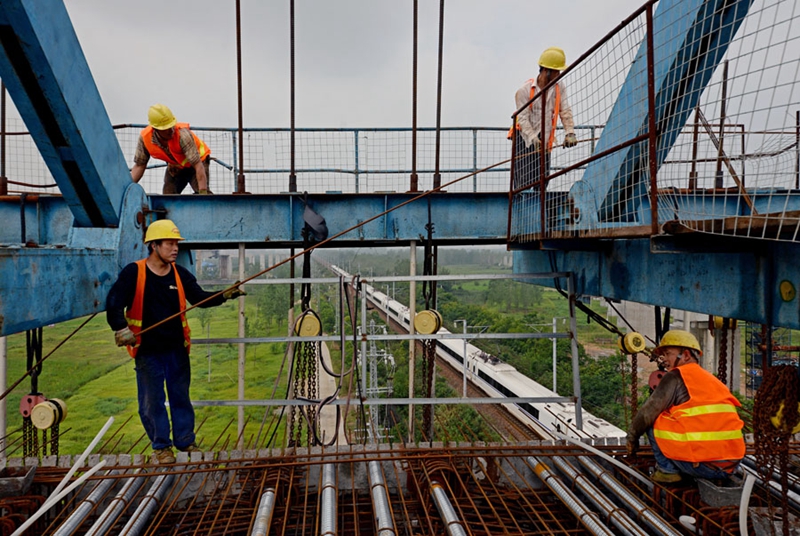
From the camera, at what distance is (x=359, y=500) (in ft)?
10.8

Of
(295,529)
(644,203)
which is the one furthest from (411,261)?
(295,529)

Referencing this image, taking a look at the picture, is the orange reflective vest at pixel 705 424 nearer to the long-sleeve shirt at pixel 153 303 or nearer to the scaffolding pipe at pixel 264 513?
the scaffolding pipe at pixel 264 513

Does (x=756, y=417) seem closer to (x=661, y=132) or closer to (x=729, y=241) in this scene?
(x=729, y=241)

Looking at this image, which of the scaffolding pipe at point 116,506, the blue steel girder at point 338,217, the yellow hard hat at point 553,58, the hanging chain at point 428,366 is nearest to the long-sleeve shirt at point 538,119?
the yellow hard hat at point 553,58

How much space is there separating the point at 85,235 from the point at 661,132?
4206mm

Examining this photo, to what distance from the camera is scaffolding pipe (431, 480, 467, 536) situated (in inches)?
102

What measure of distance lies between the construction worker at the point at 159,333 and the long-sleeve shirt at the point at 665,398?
3.31 meters

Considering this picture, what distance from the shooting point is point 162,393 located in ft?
12.5

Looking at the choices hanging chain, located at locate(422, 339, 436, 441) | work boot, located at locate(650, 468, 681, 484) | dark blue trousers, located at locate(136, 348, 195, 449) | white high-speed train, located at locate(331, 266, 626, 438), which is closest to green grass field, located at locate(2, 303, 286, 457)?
white high-speed train, located at locate(331, 266, 626, 438)

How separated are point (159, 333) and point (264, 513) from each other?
1708 millimetres

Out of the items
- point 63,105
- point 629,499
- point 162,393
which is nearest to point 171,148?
point 63,105

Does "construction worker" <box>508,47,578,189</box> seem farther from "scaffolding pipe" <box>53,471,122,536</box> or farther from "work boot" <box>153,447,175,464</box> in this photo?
"scaffolding pipe" <box>53,471,122,536</box>

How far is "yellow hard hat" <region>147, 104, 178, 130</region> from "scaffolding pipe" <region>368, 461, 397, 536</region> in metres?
4.36

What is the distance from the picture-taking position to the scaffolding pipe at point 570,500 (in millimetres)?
2695
